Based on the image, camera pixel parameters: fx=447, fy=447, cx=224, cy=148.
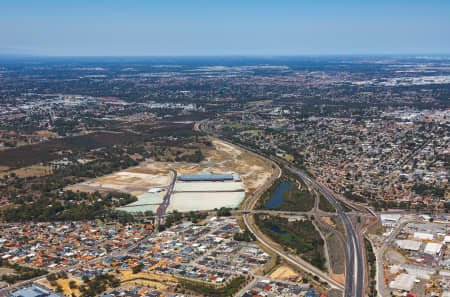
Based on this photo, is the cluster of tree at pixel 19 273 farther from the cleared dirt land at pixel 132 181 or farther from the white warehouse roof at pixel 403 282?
the white warehouse roof at pixel 403 282

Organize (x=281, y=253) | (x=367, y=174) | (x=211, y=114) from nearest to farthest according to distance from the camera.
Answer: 1. (x=281, y=253)
2. (x=367, y=174)
3. (x=211, y=114)

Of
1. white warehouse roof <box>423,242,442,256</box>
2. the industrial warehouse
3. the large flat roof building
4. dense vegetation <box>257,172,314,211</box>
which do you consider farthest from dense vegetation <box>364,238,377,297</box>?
the large flat roof building

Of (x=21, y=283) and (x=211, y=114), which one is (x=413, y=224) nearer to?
(x=21, y=283)

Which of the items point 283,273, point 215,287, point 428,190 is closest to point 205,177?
point 283,273

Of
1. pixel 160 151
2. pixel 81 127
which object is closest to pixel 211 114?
pixel 81 127

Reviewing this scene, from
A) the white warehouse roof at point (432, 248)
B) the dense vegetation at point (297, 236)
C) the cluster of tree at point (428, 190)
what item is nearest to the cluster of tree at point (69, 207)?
the dense vegetation at point (297, 236)

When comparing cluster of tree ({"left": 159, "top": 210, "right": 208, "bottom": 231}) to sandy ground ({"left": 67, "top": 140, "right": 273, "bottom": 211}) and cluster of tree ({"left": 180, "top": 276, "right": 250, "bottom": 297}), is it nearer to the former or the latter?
sandy ground ({"left": 67, "top": 140, "right": 273, "bottom": 211})

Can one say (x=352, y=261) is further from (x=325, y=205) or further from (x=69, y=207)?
(x=69, y=207)
